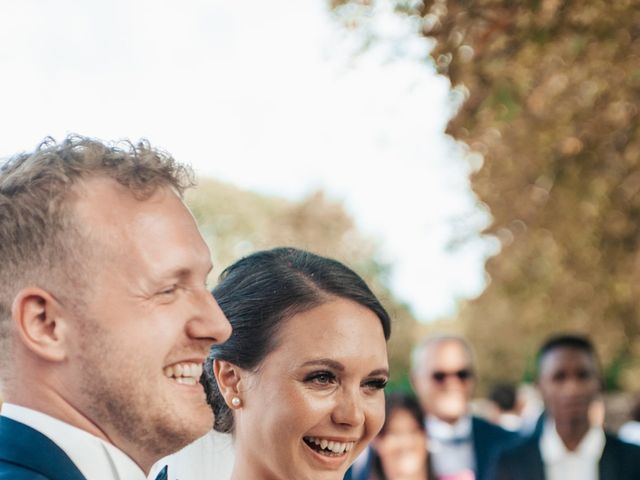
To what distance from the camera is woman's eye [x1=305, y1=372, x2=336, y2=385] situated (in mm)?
3033

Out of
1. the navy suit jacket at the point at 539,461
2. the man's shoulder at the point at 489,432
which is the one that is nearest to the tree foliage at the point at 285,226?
the man's shoulder at the point at 489,432

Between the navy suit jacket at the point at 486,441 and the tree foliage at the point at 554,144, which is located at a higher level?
the tree foliage at the point at 554,144

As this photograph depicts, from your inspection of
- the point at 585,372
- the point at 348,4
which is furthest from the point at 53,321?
the point at 585,372

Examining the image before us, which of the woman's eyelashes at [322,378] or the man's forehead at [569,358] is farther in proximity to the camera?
the man's forehead at [569,358]

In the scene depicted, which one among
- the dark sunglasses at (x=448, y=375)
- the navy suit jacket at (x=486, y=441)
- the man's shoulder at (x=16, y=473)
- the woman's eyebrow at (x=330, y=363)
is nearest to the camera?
the man's shoulder at (x=16, y=473)

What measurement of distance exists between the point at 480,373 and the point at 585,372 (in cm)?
3862

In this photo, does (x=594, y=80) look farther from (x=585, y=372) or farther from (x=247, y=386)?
(x=247, y=386)

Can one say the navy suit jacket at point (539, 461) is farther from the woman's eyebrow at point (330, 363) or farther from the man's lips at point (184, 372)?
the man's lips at point (184, 372)

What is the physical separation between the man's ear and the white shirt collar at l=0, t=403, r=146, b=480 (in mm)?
121

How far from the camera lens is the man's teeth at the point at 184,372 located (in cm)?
213

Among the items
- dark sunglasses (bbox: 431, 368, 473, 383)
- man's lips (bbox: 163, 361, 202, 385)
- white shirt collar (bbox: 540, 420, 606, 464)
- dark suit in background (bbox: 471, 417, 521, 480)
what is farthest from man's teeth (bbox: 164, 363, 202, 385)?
dark sunglasses (bbox: 431, 368, 473, 383)

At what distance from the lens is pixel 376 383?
3096 mm

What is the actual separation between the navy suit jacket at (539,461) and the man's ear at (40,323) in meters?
5.08

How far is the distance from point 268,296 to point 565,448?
426 centimetres
